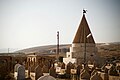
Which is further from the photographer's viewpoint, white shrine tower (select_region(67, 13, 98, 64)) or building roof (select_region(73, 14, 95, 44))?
building roof (select_region(73, 14, 95, 44))

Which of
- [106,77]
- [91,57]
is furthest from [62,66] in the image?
[106,77]

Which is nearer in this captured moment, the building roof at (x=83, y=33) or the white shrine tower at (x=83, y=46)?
the white shrine tower at (x=83, y=46)

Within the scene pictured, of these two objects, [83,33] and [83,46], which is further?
[83,33]

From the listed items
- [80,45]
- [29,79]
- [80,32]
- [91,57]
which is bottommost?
[29,79]

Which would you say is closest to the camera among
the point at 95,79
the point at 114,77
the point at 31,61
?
the point at 95,79

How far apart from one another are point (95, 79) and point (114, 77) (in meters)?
2.78

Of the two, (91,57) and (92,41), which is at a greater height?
(92,41)

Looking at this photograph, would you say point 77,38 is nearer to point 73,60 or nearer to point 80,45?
point 80,45

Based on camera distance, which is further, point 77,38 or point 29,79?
point 77,38

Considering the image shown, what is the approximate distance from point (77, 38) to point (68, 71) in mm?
6397

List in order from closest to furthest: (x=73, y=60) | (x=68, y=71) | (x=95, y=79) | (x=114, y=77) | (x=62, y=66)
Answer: (x=95, y=79), (x=114, y=77), (x=68, y=71), (x=62, y=66), (x=73, y=60)

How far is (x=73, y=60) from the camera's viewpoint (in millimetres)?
22391

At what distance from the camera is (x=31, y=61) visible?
28125 mm

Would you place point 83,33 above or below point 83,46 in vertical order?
above
